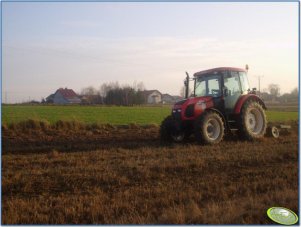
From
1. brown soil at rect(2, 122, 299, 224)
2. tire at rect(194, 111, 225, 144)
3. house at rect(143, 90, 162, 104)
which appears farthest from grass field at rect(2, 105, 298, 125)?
brown soil at rect(2, 122, 299, 224)

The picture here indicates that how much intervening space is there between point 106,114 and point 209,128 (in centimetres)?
531

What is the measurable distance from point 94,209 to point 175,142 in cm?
599

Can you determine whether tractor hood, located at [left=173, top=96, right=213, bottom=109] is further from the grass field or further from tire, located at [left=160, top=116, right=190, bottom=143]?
the grass field

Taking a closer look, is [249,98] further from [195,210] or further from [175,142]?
[195,210]

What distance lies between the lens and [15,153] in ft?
30.0

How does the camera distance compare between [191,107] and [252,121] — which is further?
[252,121]

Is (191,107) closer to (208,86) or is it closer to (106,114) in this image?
(208,86)

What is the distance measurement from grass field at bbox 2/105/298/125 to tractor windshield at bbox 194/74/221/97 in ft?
3.21

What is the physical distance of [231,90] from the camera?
10.5 meters

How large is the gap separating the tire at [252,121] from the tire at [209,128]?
0.65 meters

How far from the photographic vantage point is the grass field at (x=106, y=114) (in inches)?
471

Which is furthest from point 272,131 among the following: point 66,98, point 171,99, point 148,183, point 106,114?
point 148,183

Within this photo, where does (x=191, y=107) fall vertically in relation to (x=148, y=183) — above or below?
above

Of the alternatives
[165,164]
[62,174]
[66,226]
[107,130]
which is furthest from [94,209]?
[107,130]
